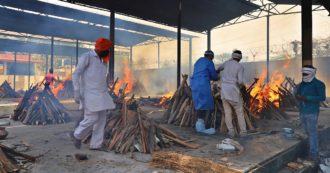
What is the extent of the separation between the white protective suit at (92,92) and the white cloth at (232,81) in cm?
271

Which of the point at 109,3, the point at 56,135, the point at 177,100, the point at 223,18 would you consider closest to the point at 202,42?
the point at 223,18

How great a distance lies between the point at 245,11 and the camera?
1930 centimetres

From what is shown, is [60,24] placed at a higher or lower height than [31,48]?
higher

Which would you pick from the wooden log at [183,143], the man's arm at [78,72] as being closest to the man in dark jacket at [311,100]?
the wooden log at [183,143]

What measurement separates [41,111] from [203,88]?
205 inches

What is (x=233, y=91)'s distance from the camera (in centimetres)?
629

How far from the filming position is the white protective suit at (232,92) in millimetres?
6297

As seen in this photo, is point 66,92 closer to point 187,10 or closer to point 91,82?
point 187,10

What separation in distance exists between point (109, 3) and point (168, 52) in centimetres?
5233

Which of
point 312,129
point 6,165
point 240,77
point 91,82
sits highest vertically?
point 240,77

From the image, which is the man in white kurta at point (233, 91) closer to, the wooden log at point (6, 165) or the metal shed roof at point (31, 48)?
the wooden log at point (6, 165)

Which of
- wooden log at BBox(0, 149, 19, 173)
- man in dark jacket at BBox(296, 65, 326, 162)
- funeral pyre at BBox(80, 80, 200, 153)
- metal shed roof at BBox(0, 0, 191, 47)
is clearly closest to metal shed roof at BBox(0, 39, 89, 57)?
metal shed roof at BBox(0, 0, 191, 47)

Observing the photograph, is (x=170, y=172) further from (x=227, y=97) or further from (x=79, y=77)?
(x=227, y=97)

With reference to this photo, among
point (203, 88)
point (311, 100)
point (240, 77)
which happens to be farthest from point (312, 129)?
point (203, 88)
